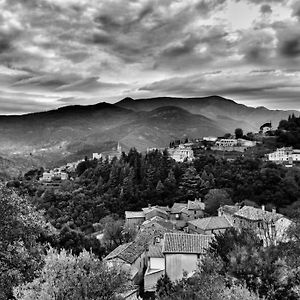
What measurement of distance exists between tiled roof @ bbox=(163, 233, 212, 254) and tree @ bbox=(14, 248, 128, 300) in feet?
46.9

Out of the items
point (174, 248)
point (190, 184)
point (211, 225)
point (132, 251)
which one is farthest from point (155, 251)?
point (190, 184)

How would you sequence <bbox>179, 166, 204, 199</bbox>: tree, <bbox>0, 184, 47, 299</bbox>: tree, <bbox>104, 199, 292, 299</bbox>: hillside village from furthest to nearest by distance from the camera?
<bbox>179, 166, 204, 199</bbox>: tree < <bbox>104, 199, 292, 299</bbox>: hillside village < <bbox>0, 184, 47, 299</bbox>: tree

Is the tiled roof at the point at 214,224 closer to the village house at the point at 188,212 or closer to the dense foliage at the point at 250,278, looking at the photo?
the village house at the point at 188,212

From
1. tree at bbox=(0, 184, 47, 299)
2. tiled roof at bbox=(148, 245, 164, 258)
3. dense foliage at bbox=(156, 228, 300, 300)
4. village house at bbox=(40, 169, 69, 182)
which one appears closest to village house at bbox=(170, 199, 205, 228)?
tiled roof at bbox=(148, 245, 164, 258)

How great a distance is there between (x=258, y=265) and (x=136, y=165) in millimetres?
80977

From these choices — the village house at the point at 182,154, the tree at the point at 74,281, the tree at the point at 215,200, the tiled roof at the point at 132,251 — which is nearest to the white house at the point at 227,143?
the village house at the point at 182,154

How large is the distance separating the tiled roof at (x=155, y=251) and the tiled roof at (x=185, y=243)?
2.67 meters

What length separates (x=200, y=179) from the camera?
295ft

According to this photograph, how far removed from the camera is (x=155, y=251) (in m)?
37.8

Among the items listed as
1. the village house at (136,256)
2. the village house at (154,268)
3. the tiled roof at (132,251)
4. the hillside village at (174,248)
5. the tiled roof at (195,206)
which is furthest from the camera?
the tiled roof at (195,206)

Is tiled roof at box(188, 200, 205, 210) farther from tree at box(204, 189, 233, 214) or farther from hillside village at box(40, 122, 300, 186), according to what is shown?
hillside village at box(40, 122, 300, 186)

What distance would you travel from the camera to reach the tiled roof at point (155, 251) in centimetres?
3672

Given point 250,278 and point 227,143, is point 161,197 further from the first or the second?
point 250,278

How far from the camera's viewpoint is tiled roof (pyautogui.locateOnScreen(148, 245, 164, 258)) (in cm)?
3672
